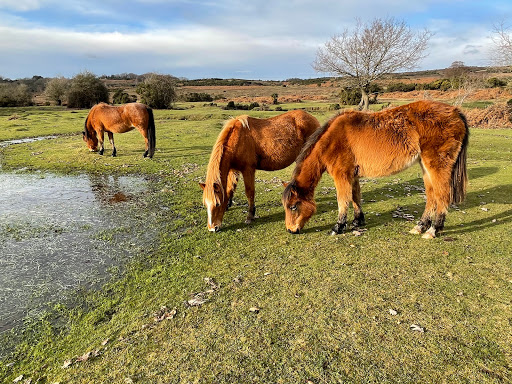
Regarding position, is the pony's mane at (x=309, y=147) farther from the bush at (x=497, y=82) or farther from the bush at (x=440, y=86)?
the bush at (x=440, y=86)

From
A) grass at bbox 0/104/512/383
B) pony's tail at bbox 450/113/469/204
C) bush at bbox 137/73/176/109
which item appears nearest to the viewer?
grass at bbox 0/104/512/383

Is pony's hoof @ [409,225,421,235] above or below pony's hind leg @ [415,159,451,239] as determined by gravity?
below

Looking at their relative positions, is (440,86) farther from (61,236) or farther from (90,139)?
(61,236)

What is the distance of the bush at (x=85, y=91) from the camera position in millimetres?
41281

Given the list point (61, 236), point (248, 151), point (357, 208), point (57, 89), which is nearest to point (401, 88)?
point (57, 89)

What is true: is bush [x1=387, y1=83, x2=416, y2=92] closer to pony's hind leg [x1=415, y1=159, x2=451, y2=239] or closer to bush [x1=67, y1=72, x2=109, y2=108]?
bush [x1=67, y1=72, x2=109, y2=108]

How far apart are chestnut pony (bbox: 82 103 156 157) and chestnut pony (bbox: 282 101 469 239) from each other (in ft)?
31.2

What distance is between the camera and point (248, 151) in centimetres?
682

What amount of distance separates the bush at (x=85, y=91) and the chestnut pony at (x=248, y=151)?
42.7 meters

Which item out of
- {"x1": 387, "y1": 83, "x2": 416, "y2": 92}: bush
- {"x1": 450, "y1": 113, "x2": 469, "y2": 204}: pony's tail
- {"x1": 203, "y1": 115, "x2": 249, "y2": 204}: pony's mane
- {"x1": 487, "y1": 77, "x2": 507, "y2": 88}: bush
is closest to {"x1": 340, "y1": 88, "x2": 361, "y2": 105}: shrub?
{"x1": 487, "y1": 77, "x2": 507, "y2": 88}: bush

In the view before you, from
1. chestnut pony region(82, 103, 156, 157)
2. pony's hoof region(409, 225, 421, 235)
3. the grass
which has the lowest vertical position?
the grass

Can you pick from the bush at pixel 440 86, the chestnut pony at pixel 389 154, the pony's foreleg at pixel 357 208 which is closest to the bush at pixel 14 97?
the chestnut pony at pixel 389 154

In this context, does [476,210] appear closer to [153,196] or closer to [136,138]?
[153,196]

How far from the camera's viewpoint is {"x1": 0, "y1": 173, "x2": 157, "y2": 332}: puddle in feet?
15.2
